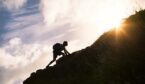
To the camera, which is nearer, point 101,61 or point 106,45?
point 101,61

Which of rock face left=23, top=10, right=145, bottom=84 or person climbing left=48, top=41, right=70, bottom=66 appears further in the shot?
person climbing left=48, top=41, right=70, bottom=66

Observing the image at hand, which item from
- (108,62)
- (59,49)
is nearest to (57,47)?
(59,49)

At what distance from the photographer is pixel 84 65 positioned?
57.2 ft

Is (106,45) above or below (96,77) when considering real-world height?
above

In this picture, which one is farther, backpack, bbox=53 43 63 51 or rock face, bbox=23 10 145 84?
backpack, bbox=53 43 63 51

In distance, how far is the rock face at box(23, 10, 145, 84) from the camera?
15875 mm

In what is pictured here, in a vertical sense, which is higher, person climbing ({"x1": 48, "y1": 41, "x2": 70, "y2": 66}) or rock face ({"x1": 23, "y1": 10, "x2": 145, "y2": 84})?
person climbing ({"x1": 48, "y1": 41, "x2": 70, "y2": 66})

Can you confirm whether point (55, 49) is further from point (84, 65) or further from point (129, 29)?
point (129, 29)

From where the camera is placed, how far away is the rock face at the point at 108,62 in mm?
15875

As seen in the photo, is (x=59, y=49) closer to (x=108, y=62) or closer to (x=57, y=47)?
(x=57, y=47)

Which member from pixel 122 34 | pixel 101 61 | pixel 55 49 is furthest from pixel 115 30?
pixel 55 49

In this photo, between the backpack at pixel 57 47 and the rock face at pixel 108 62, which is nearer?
the rock face at pixel 108 62

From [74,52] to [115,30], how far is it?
319cm

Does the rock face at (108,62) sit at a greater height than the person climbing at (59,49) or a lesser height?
lesser
